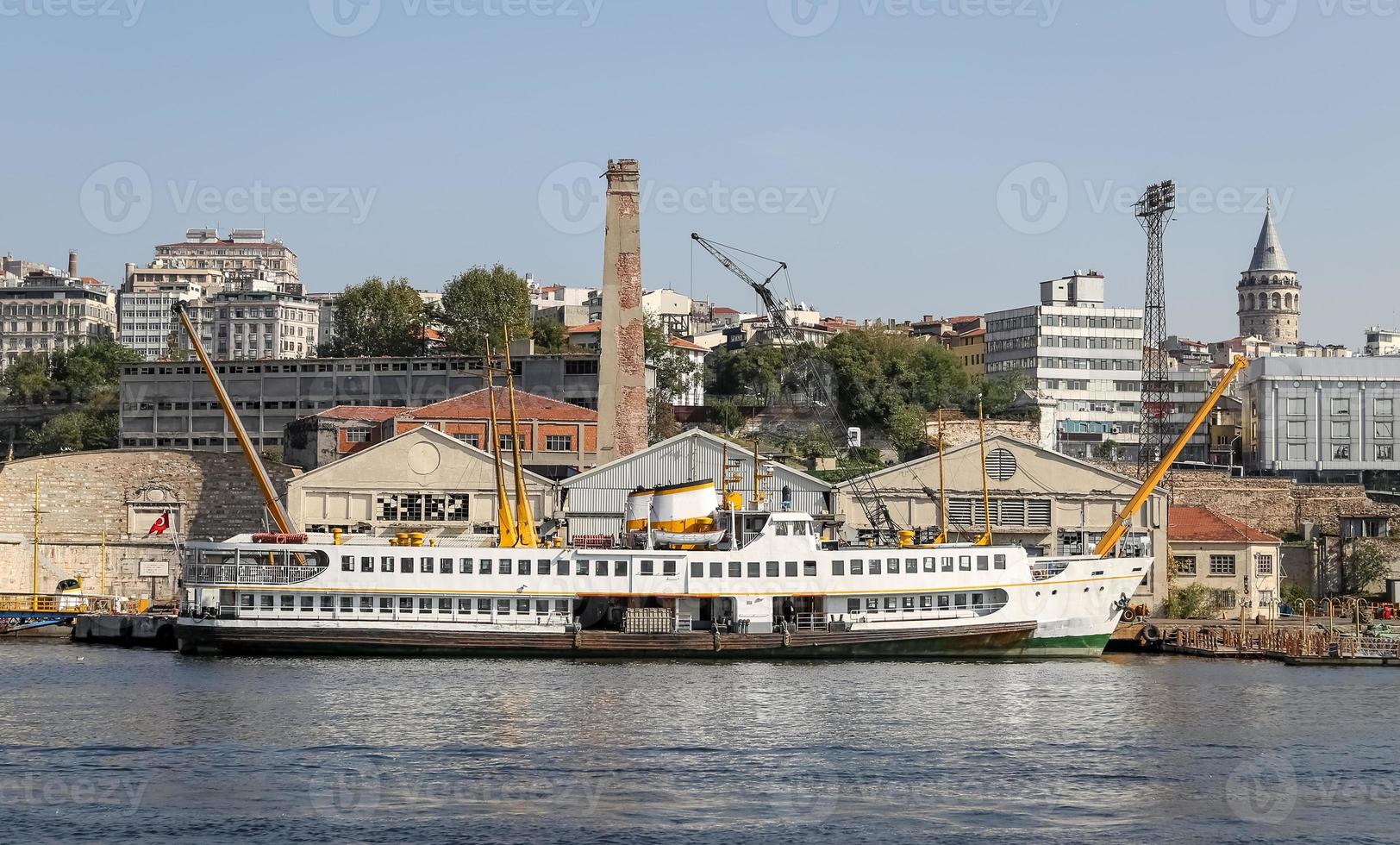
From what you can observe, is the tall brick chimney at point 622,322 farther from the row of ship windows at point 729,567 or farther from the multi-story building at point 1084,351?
the multi-story building at point 1084,351

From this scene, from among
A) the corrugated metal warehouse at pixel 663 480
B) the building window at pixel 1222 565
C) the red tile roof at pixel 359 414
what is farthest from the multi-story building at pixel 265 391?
the building window at pixel 1222 565

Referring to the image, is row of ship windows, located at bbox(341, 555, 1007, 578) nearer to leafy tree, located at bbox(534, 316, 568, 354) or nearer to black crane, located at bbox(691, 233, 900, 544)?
black crane, located at bbox(691, 233, 900, 544)

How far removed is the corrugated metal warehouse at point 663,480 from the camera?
63.0 metres

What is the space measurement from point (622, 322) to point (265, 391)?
89.4ft

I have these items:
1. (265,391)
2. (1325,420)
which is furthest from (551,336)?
(1325,420)

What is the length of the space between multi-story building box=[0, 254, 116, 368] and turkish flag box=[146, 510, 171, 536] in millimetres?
97778

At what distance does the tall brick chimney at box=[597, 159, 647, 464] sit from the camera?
229ft

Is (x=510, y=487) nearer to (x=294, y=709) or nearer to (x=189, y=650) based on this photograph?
(x=189, y=650)

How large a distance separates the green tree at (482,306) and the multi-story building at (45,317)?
212 feet

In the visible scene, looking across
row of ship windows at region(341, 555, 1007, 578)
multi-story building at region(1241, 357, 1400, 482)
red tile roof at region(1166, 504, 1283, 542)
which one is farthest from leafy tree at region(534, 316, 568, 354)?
row of ship windows at region(341, 555, 1007, 578)

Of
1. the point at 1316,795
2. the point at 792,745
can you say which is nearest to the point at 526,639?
the point at 792,745

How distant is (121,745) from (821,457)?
4790 centimetres

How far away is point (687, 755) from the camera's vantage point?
1387 inches

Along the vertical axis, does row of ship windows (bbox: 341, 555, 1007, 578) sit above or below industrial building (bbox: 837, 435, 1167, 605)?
below
